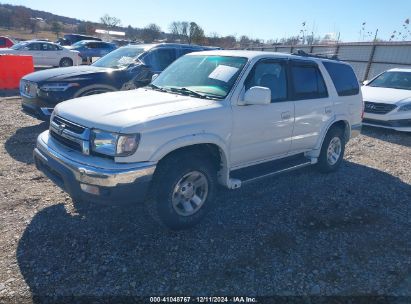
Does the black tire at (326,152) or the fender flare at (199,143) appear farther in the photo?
the black tire at (326,152)

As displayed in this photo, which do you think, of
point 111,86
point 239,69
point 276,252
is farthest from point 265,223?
point 111,86

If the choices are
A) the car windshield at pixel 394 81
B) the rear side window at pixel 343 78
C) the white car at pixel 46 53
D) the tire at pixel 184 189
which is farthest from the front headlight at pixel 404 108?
the white car at pixel 46 53

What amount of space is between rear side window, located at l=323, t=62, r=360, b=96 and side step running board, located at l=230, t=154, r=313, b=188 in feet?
4.66

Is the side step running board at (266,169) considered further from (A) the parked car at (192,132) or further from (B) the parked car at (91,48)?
(B) the parked car at (91,48)

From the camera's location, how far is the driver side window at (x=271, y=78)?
13.5ft

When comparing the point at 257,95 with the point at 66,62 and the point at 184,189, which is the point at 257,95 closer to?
the point at 184,189

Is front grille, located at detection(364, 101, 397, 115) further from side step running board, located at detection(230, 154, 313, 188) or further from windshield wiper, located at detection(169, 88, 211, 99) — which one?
windshield wiper, located at detection(169, 88, 211, 99)

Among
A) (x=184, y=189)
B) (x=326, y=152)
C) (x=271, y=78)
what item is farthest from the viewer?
(x=326, y=152)

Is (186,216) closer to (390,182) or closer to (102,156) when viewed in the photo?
(102,156)

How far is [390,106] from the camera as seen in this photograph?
8.44 m

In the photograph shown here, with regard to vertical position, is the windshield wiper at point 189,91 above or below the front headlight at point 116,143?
above

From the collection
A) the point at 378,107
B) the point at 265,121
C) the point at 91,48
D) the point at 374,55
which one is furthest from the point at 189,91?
the point at 91,48

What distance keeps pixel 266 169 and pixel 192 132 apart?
1.49 metres

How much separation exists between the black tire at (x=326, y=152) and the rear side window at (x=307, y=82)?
2.44 feet
